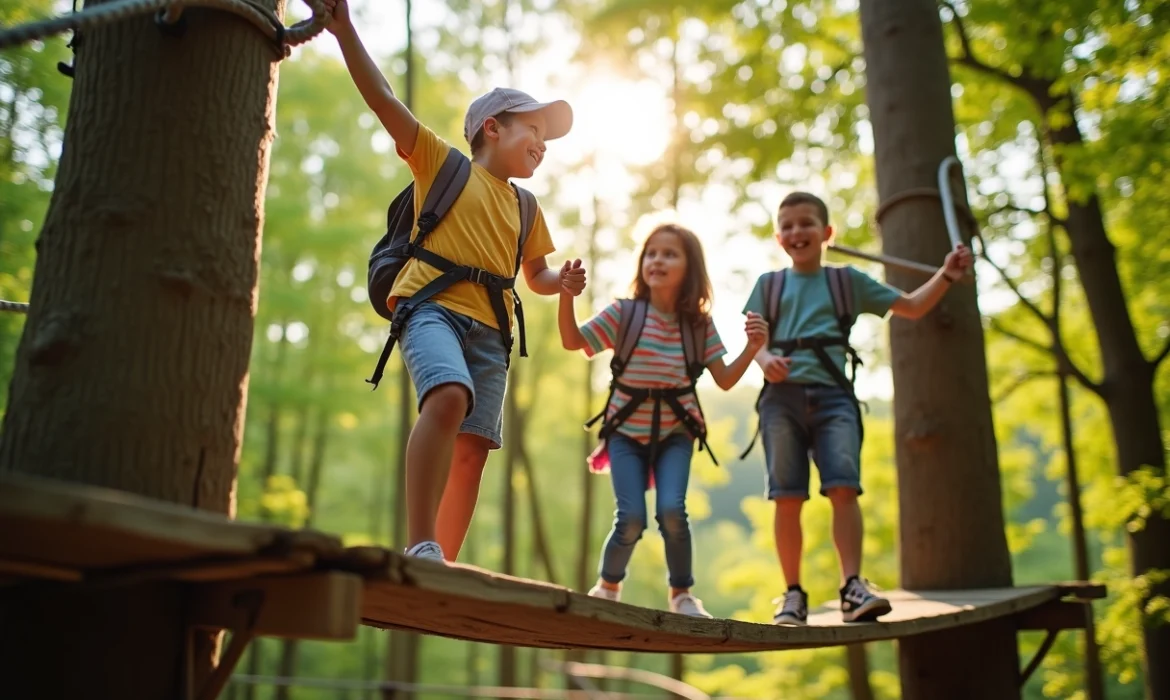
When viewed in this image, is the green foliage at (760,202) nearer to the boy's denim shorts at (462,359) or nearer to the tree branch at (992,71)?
the tree branch at (992,71)

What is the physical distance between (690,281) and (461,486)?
1.50 metres

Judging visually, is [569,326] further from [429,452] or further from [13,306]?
[13,306]

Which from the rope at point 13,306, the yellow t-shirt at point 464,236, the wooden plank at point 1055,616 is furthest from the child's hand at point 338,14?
the wooden plank at point 1055,616

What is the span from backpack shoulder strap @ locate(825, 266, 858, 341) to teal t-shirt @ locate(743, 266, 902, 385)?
0.02 metres

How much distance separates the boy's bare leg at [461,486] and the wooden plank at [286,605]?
121cm

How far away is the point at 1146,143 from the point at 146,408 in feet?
24.0

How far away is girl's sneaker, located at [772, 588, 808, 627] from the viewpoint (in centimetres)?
365

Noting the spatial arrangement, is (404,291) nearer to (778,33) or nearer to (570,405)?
(778,33)

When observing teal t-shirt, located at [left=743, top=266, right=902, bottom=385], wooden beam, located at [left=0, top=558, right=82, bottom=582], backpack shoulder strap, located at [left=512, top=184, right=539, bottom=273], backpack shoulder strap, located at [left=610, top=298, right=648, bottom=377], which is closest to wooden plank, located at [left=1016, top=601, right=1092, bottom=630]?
teal t-shirt, located at [left=743, top=266, right=902, bottom=385]

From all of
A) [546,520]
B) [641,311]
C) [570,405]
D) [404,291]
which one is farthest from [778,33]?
[546,520]

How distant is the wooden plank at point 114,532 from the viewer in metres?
1.38

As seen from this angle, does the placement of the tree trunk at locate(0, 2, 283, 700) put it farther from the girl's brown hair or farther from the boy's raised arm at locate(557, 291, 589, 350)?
the girl's brown hair

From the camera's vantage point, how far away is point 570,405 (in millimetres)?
21250

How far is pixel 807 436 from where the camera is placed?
4.19 m
